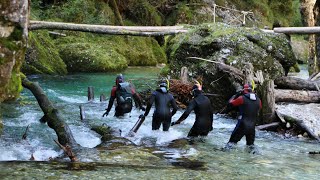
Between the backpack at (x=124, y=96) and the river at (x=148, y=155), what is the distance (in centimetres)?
50

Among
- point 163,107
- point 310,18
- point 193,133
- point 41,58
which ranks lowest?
point 193,133

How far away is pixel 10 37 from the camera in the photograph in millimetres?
7641

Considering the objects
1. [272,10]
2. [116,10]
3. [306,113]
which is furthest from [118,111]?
[272,10]

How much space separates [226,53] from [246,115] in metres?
6.17

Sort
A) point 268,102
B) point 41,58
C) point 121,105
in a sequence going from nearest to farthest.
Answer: point 268,102
point 121,105
point 41,58

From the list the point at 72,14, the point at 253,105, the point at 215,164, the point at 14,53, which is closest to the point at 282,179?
the point at 215,164

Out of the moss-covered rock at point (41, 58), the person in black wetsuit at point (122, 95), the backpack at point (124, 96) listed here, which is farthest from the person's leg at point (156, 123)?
the moss-covered rock at point (41, 58)

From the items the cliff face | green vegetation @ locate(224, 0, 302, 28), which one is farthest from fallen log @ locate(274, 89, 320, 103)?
green vegetation @ locate(224, 0, 302, 28)

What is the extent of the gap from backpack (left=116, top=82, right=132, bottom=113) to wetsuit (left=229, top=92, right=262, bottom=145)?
366 cm

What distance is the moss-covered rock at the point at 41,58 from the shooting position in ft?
79.9

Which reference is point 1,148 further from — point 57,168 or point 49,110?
point 57,168

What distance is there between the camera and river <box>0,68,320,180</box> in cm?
816

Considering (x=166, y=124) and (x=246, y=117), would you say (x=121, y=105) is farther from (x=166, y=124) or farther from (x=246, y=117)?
(x=246, y=117)

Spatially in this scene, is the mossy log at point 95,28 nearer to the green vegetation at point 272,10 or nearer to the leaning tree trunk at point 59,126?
the leaning tree trunk at point 59,126
